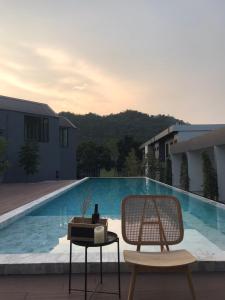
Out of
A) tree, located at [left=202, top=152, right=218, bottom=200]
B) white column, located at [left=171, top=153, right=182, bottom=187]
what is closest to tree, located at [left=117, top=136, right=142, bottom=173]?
white column, located at [left=171, top=153, right=182, bottom=187]

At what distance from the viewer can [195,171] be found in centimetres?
1596

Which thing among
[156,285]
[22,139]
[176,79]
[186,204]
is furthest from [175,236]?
[22,139]

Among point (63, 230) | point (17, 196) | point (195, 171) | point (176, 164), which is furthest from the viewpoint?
point (176, 164)

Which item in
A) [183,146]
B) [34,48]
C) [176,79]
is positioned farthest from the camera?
[183,146]

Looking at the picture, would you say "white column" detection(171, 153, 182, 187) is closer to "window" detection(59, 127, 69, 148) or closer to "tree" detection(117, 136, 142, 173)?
"window" detection(59, 127, 69, 148)

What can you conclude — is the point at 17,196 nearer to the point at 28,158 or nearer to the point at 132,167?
the point at 28,158

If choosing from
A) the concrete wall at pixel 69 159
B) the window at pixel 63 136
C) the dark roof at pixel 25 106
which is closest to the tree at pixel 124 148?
the concrete wall at pixel 69 159

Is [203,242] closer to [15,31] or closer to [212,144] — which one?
[212,144]

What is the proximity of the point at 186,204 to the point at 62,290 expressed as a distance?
8810mm

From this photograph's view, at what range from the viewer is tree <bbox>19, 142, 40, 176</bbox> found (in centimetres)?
2055

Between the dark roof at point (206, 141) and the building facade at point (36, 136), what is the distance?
32.8ft

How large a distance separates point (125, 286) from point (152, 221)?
26.7 inches

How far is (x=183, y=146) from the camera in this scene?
55.7 feet

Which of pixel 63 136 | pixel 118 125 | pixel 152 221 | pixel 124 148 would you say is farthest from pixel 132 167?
pixel 152 221
